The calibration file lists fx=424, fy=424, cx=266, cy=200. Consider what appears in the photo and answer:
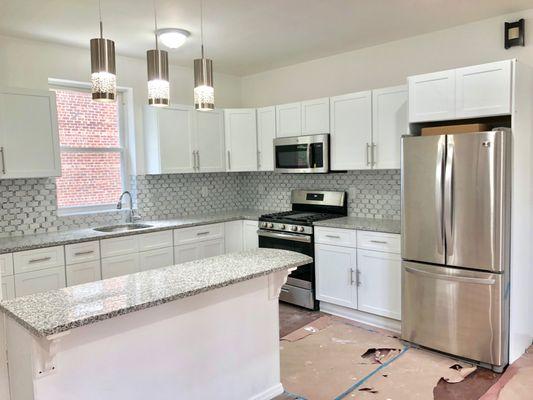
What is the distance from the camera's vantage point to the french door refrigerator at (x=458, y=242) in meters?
2.91

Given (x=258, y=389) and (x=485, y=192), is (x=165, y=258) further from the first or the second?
(x=485, y=192)

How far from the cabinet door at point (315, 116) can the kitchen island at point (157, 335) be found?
6.53ft

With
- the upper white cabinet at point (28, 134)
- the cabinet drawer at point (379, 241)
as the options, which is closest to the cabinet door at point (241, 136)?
the cabinet drawer at point (379, 241)

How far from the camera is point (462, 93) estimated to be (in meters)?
3.13

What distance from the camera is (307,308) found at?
4.36 m

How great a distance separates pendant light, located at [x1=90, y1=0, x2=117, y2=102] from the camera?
191 centimetres

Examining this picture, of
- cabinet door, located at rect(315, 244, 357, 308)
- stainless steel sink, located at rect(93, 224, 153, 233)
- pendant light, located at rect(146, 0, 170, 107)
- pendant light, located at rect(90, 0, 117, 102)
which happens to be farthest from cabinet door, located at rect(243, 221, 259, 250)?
pendant light, located at rect(90, 0, 117, 102)

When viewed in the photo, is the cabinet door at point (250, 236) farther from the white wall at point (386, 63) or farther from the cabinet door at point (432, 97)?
the cabinet door at point (432, 97)

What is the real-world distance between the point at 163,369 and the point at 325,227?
7.61 feet

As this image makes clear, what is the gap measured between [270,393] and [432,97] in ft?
8.07

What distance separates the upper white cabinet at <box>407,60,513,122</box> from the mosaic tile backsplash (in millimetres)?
984

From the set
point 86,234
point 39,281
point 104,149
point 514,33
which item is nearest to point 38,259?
point 39,281

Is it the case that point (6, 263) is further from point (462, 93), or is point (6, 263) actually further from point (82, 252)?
point (462, 93)

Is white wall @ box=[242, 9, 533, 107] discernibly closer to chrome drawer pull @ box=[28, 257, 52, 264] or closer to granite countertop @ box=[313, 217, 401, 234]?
granite countertop @ box=[313, 217, 401, 234]
